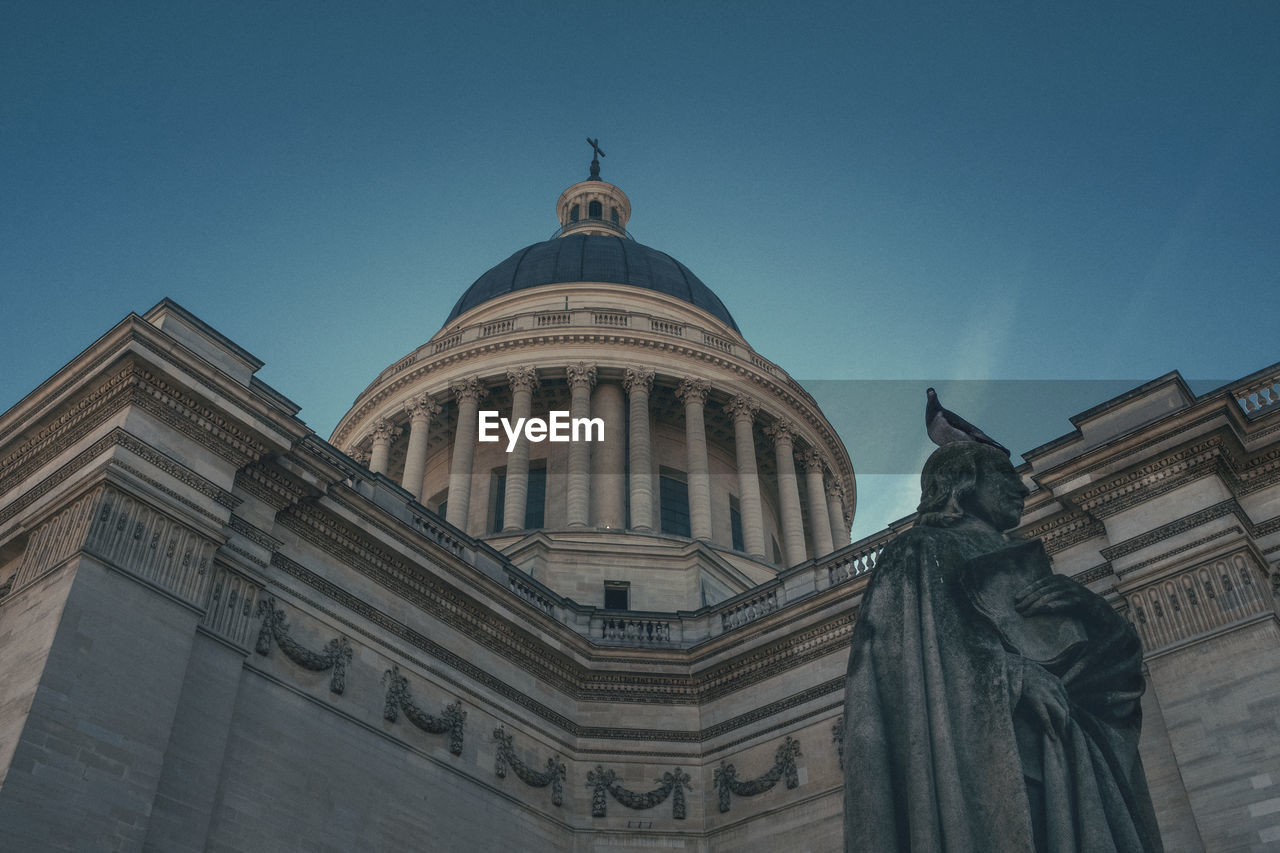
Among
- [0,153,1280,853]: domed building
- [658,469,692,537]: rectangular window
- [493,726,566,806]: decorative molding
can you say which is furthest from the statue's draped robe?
[658,469,692,537]: rectangular window

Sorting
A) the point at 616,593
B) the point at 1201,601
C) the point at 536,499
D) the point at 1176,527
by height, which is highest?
the point at 536,499

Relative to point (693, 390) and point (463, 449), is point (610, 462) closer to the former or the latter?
point (693, 390)

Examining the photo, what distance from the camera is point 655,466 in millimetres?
38844

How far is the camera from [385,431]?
41125mm

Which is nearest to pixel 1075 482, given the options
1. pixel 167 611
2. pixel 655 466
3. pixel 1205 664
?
pixel 1205 664

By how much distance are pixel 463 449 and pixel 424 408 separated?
136 inches

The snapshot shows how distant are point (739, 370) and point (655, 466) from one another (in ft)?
14.3

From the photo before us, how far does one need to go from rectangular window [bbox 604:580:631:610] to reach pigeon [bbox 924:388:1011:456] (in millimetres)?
24236

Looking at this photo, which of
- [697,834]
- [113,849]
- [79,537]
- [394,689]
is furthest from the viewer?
[697,834]

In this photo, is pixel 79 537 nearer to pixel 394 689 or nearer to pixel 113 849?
pixel 113 849

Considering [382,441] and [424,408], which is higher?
[424,408]

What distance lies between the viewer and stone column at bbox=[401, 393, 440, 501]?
38.2m

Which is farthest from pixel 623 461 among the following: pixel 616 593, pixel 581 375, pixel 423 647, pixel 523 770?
pixel 423 647

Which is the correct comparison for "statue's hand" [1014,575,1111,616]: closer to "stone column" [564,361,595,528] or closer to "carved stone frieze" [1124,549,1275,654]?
"carved stone frieze" [1124,549,1275,654]
